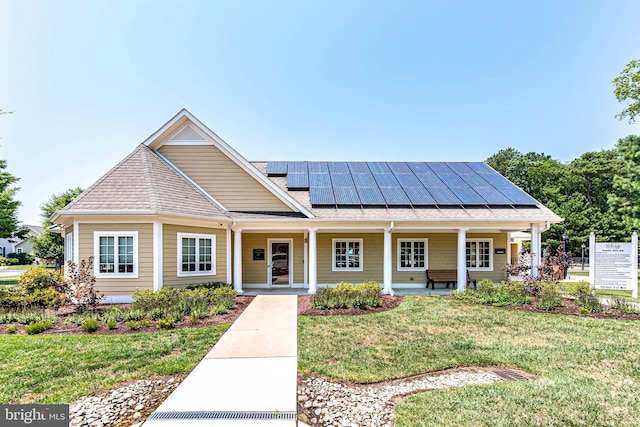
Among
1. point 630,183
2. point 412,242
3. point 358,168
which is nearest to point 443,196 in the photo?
point 412,242

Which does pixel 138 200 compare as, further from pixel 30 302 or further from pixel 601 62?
pixel 601 62

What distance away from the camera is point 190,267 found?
10.8 meters

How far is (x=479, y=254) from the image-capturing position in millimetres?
14148

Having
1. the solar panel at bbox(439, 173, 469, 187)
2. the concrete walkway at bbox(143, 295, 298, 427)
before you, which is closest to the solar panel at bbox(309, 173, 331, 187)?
the solar panel at bbox(439, 173, 469, 187)

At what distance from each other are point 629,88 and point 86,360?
97.8 feet

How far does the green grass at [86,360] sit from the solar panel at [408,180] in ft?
34.7

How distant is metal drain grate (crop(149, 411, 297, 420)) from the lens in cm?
351

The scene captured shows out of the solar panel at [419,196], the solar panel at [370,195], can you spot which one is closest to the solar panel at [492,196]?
the solar panel at [419,196]

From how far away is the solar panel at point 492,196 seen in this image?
13.0 meters

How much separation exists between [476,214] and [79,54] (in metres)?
16.8

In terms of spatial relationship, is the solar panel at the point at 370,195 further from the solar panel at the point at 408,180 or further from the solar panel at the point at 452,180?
the solar panel at the point at 452,180

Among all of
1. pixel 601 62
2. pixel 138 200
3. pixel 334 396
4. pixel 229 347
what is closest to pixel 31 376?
pixel 229 347

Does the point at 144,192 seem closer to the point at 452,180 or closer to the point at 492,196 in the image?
the point at 452,180

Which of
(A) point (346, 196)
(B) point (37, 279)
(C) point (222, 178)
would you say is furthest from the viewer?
(A) point (346, 196)
